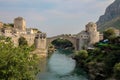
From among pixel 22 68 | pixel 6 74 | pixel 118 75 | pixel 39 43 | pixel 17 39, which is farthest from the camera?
pixel 39 43

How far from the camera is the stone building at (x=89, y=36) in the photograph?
321 ft

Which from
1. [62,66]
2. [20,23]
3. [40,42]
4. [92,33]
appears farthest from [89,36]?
[62,66]

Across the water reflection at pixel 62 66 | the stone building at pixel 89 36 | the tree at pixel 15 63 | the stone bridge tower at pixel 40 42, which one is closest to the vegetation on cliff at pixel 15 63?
the tree at pixel 15 63

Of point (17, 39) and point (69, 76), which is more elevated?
point (17, 39)

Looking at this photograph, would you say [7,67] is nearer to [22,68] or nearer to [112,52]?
[22,68]

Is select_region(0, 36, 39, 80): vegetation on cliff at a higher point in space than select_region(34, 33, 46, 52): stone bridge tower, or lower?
lower

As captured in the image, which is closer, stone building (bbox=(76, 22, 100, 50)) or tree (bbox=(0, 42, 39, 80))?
tree (bbox=(0, 42, 39, 80))

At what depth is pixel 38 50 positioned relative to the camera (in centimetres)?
9638

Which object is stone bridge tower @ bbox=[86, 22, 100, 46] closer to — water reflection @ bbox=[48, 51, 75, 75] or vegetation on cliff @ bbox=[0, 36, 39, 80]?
water reflection @ bbox=[48, 51, 75, 75]

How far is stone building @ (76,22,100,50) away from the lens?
321 ft

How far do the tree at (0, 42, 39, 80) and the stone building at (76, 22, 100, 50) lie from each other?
75215 millimetres

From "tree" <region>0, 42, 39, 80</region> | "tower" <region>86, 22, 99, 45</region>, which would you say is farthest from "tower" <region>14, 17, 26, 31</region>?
"tree" <region>0, 42, 39, 80</region>

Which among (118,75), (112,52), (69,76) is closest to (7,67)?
(118,75)

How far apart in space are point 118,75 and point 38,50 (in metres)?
62.0
